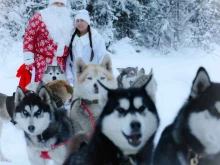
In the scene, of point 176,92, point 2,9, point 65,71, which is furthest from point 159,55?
point 65,71

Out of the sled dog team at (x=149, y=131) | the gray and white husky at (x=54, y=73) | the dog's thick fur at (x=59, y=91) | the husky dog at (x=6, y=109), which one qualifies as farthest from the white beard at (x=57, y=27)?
the sled dog team at (x=149, y=131)

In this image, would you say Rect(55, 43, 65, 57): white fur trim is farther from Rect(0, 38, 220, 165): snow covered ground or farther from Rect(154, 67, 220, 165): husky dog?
Rect(154, 67, 220, 165): husky dog

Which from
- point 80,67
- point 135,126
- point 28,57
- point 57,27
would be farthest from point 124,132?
point 57,27

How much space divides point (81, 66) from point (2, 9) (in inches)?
528

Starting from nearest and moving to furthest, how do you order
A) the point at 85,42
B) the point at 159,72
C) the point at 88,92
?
the point at 88,92
the point at 85,42
the point at 159,72

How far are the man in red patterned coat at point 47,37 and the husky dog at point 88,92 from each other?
→ 692 millimetres

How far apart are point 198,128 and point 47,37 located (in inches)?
113

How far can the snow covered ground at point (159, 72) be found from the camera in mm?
5182

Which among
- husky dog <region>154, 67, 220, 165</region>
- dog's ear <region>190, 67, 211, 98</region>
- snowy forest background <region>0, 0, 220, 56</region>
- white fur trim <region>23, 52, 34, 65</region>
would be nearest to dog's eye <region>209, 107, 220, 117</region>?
husky dog <region>154, 67, 220, 165</region>

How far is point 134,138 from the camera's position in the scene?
2.32 metres

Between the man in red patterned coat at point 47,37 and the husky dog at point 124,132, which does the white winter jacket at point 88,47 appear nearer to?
the man in red patterned coat at point 47,37

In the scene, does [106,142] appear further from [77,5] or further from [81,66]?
[77,5]

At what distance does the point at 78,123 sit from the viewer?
402 centimetres

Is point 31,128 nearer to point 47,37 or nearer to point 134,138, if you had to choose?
point 47,37
